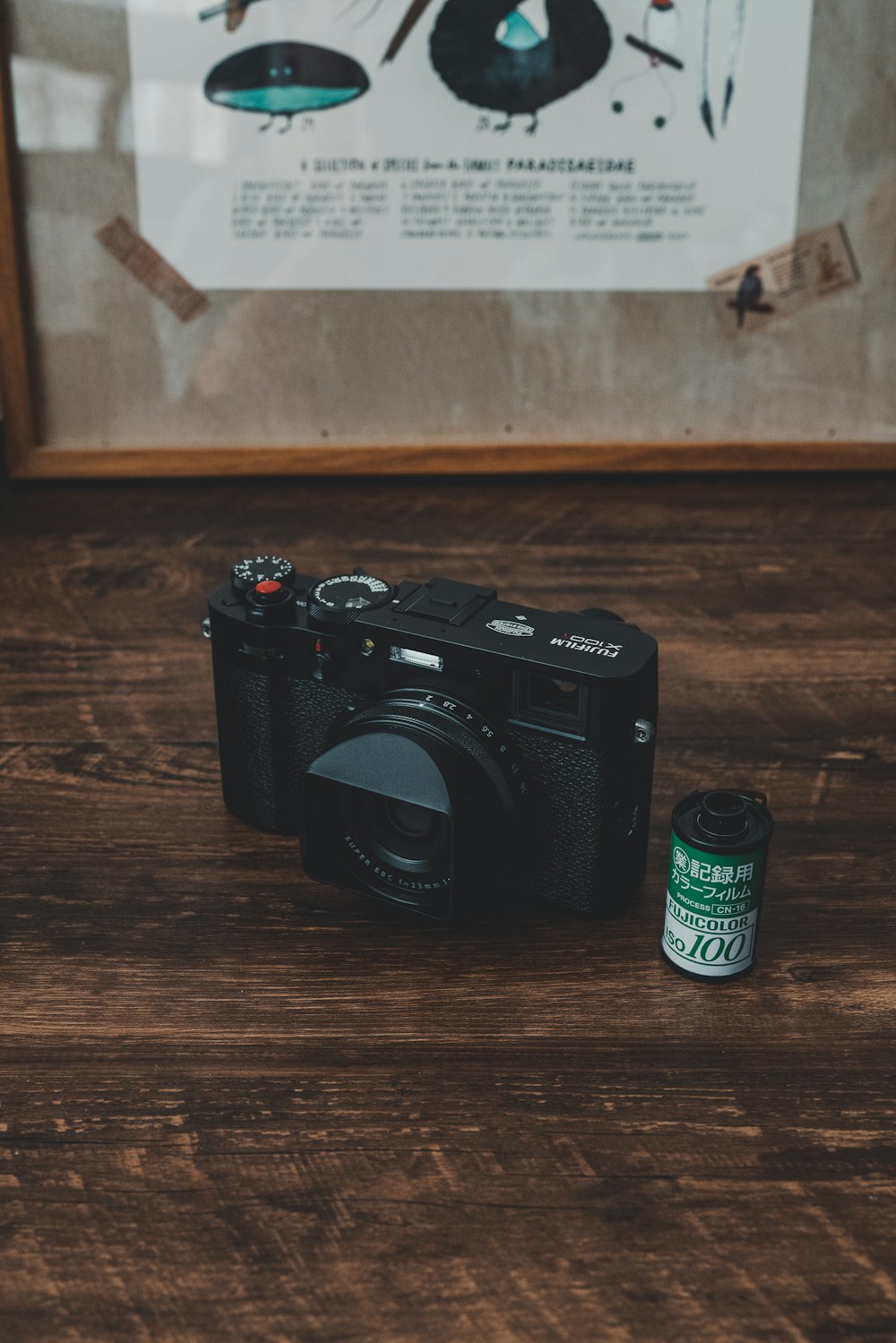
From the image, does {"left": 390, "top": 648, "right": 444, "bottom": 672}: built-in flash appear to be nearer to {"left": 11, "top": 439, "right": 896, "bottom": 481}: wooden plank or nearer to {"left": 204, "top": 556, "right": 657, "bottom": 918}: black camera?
{"left": 204, "top": 556, "right": 657, "bottom": 918}: black camera

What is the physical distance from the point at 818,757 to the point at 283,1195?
1.45ft

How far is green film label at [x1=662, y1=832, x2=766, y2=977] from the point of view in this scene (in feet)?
2.05

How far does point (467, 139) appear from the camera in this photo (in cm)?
116

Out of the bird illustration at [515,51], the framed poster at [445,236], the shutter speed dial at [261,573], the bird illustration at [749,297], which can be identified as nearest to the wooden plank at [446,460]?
the framed poster at [445,236]

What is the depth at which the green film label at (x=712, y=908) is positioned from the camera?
2.05 ft

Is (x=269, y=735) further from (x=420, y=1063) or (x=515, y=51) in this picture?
(x=515, y=51)

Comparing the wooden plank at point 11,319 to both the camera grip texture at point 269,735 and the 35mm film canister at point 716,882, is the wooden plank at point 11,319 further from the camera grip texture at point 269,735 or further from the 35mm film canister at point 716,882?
the 35mm film canister at point 716,882

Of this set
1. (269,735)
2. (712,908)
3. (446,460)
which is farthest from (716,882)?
(446,460)

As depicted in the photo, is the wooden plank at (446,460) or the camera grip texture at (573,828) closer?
the camera grip texture at (573,828)

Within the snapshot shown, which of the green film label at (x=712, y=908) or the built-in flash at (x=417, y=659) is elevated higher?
the built-in flash at (x=417, y=659)

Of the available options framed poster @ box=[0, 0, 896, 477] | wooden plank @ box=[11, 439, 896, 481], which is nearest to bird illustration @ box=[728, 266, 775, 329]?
framed poster @ box=[0, 0, 896, 477]

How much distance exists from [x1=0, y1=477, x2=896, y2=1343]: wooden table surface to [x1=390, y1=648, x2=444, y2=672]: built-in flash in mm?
136

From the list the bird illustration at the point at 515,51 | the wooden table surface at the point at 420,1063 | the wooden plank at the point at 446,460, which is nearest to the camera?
the wooden table surface at the point at 420,1063

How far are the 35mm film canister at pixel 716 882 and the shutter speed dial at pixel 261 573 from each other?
0.77ft
